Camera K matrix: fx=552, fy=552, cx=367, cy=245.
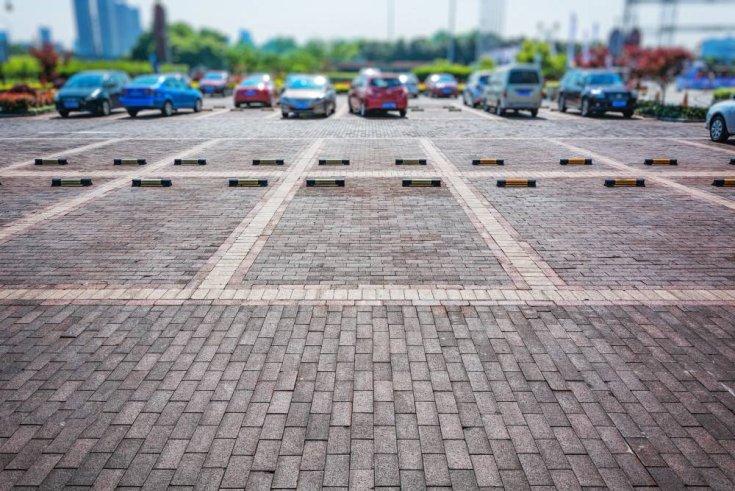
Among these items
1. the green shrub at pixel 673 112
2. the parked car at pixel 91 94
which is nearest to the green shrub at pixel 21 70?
the parked car at pixel 91 94

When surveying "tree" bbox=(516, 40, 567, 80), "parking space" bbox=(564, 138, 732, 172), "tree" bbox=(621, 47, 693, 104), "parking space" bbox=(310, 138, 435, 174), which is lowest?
"parking space" bbox=(310, 138, 435, 174)

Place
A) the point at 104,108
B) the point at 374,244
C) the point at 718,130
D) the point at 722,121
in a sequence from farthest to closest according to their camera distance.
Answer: the point at 104,108
the point at 718,130
the point at 722,121
the point at 374,244

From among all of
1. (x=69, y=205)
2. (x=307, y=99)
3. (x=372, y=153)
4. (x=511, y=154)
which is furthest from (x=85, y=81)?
(x=511, y=154)

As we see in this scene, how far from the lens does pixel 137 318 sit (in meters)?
5.07

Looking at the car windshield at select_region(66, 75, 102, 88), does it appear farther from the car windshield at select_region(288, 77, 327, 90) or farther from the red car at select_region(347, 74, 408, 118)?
the red car at select_region(347, 74, 408, 118)

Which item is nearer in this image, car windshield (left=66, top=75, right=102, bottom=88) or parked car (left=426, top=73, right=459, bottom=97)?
car windshield (left=66, top=75, right=102, bottom=88)

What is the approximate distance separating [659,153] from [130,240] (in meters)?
12.9

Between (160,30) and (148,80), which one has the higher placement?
(160,30)

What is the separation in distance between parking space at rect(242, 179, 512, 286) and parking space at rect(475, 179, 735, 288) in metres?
0.90

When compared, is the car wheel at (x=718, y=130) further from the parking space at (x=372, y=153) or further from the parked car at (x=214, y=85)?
the parked car at (x=214, y=85)

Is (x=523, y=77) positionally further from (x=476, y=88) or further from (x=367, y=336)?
(x=367, y=336)

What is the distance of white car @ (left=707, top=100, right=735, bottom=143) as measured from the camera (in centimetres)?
1570

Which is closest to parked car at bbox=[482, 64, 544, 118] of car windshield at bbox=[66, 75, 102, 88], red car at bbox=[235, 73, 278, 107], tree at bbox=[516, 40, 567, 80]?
red car at bbox=[235, 73, 278, 107]

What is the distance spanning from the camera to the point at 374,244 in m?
7.13
